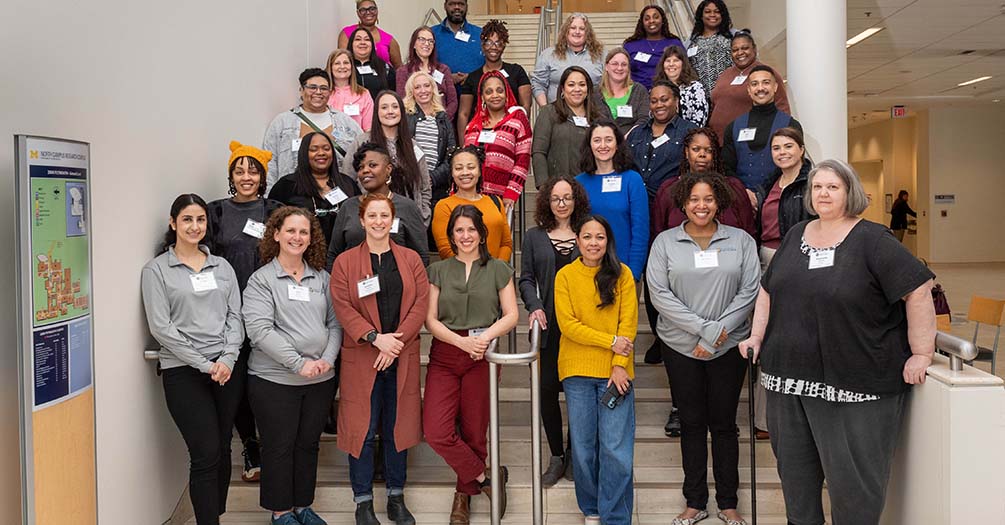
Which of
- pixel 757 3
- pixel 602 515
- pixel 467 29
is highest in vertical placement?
pixel 757 3

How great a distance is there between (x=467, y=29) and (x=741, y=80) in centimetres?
263

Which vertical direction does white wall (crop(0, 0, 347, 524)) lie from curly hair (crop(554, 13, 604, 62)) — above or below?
below

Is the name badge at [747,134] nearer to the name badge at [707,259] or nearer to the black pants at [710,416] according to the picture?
the name badge at [707,259]

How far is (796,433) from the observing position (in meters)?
3.24

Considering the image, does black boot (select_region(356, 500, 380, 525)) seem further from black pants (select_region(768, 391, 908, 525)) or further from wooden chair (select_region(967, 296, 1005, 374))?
wooden chair (select_region(967, 296, 1005, 374))

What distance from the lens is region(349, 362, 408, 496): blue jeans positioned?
12.8 feet

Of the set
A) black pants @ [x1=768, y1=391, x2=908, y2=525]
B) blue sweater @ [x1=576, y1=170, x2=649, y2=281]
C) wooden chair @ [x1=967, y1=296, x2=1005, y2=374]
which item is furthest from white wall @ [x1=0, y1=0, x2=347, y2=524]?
wooden chair @ [x1=967, y1=296, x2=1005, y2=374]

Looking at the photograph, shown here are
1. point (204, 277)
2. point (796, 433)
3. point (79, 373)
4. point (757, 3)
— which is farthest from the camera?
point (757, 3)

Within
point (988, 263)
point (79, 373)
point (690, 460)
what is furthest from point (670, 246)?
point (988, 263)

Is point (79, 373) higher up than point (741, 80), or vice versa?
point (741, 80)

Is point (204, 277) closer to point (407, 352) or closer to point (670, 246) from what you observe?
point (407, 352)

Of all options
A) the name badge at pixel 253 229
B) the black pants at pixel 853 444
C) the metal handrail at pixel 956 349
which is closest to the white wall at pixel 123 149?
the name badge at pixel 253 229

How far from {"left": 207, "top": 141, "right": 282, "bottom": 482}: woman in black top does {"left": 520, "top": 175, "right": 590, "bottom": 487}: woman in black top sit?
53.6 inches

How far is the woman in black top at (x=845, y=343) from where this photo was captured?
118 inches
